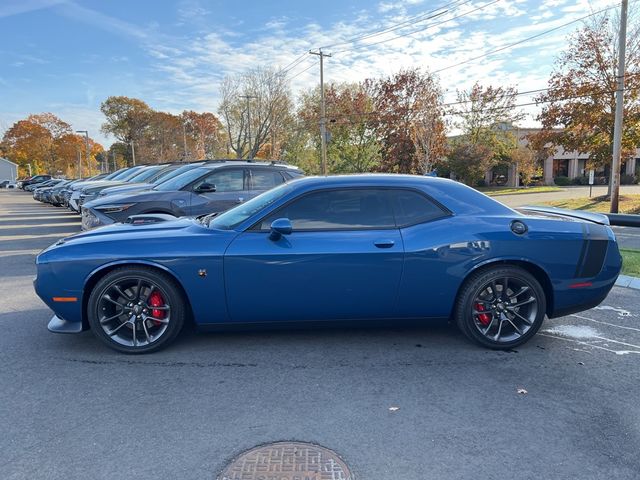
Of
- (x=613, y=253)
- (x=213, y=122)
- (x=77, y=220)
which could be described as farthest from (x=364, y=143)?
(x=213, y=122)

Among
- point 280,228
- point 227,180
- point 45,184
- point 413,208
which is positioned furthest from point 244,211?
point 45,184

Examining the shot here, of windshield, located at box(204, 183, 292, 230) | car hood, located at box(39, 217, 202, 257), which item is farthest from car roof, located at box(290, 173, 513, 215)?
car hood, located at box(39, 217, 202, 257)

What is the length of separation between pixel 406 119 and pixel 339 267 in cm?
3809

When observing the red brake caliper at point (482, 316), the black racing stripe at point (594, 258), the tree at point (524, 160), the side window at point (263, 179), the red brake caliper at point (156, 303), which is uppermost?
the tree at point (524, 160)

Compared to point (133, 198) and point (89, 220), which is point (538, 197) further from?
point (89, 220)

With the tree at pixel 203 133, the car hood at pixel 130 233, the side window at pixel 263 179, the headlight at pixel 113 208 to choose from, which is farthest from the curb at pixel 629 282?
the tree at pixel 203 133

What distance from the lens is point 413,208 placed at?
418 centimetres

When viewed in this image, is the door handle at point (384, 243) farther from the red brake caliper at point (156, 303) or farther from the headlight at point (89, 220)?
the headlight at point (89, 220)

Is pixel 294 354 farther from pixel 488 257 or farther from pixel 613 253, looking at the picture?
pixel 613 253

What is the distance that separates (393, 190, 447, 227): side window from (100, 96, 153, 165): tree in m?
82.2

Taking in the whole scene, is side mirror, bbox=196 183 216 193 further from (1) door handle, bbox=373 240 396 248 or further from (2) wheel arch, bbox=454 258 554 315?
(2) wheel arch, bbox=454 258 554 315

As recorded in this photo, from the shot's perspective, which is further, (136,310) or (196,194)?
(196,194)

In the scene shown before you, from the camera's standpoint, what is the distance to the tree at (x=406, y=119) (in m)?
36.0

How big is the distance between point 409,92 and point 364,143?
18.3ft
